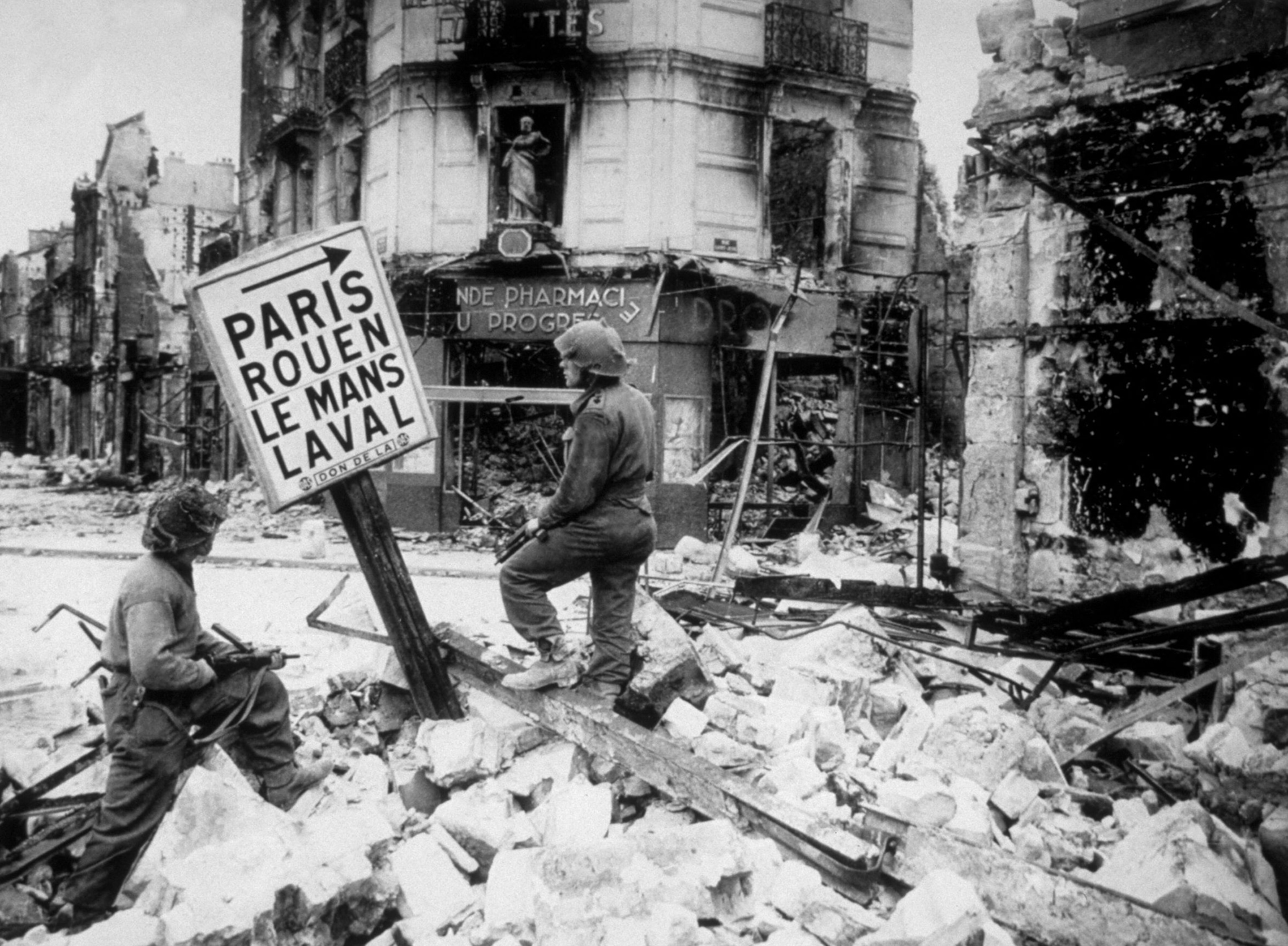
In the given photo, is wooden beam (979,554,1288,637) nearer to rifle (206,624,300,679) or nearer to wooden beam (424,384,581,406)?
rifle (206,624,300,679)

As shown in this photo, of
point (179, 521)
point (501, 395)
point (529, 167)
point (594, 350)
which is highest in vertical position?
point (529, 167)

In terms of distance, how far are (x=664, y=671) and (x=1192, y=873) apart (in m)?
2.29

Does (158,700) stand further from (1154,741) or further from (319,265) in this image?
(1154,741)

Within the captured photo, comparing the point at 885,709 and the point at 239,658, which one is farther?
the point at 885,709

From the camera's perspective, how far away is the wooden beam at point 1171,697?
4070mm

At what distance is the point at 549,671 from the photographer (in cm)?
411

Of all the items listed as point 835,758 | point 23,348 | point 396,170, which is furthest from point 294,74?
point 23,348

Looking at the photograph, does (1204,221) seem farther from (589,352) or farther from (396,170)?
(396,170)

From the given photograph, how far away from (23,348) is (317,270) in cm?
4396

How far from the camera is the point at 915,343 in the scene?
738 centimetres

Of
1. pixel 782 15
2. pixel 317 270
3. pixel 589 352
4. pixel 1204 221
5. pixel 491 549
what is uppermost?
pixel 782 15

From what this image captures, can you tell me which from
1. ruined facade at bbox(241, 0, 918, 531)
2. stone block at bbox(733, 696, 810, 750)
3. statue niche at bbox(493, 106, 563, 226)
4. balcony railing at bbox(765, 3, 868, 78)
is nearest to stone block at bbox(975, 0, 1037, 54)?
stone block at bbox(733, 696, 810, 750)

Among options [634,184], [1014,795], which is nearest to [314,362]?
[1014,795]

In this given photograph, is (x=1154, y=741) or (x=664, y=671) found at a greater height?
(x=664, y=671)
